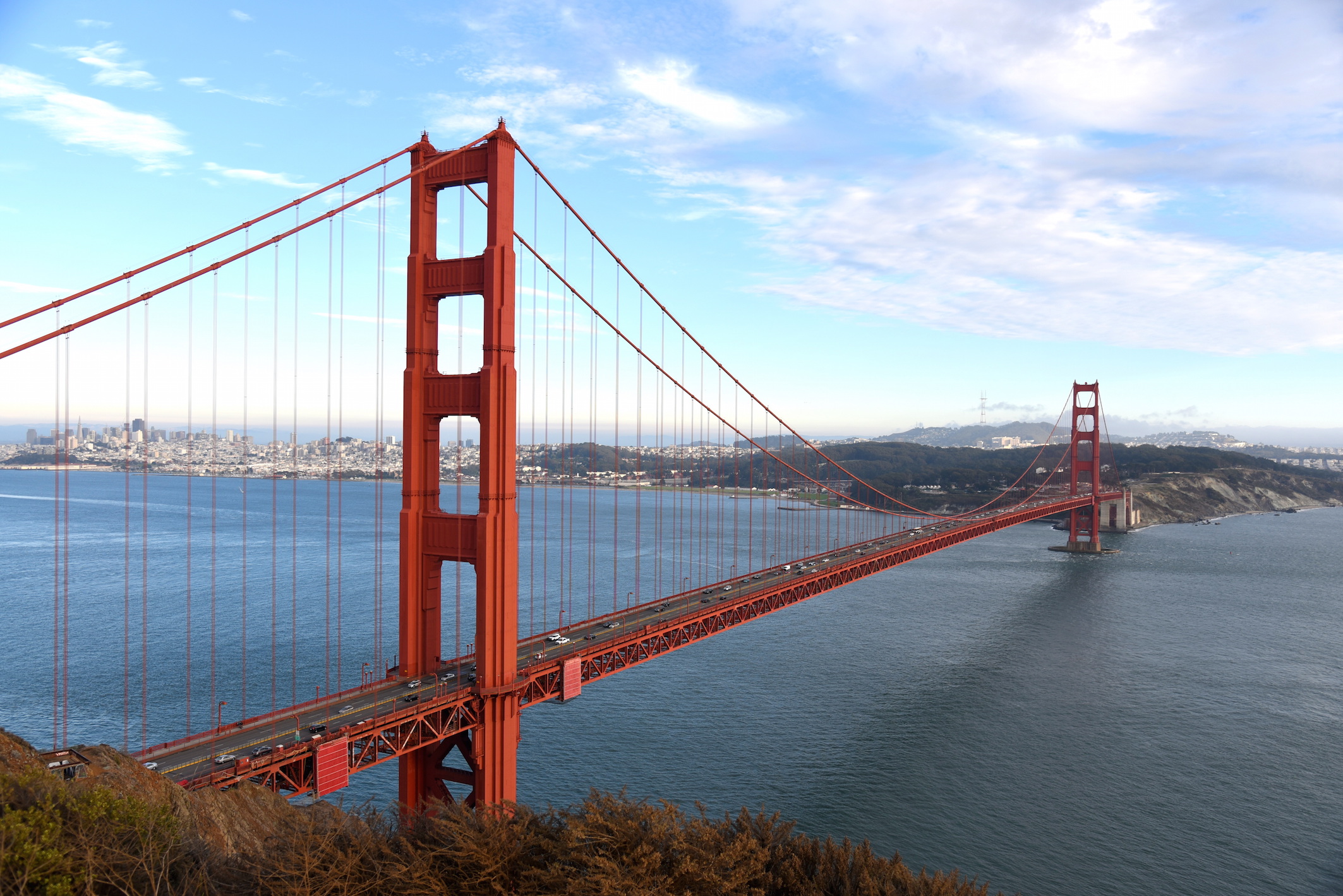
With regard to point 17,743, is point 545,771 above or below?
below

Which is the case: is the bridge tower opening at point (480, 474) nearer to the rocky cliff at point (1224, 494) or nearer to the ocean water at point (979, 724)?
the ocean water at point (979, 724)

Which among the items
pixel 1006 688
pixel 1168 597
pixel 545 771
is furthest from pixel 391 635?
pixel 1168 597

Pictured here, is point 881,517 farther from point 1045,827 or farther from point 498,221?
point 498,221

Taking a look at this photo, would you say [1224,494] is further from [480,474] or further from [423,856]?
[423,856]

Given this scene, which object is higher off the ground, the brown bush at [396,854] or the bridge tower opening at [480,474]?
the bridge tower opening at [480,474]

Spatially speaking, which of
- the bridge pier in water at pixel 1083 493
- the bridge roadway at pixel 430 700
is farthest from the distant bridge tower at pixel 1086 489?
the bridge roadway at pixel 430 700

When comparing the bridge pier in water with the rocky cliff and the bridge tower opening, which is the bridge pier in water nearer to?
the rocky cliff

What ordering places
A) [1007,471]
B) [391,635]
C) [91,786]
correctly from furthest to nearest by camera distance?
1. [1007,471]
2. [391,635]
3. [91,786]
